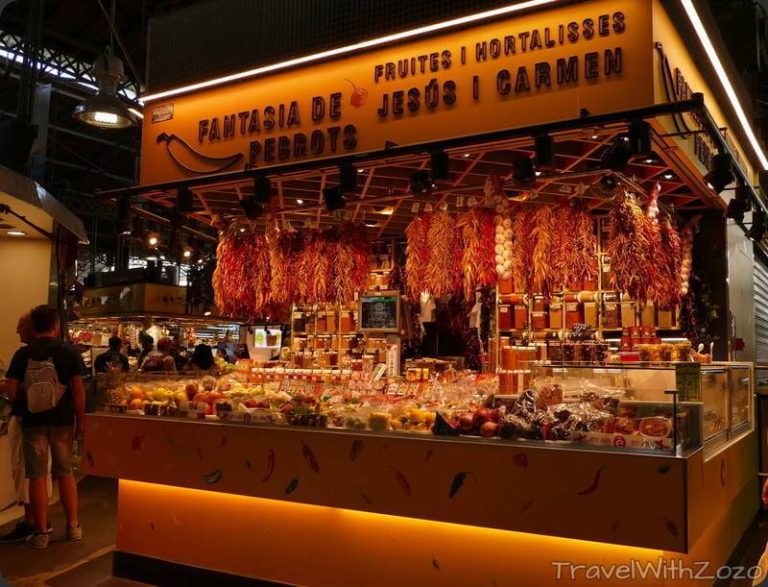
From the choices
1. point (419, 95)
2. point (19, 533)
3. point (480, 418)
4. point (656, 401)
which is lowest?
point (19, 533)

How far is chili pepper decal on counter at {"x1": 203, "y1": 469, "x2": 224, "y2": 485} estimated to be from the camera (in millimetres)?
4609

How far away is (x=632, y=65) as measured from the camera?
196 inches

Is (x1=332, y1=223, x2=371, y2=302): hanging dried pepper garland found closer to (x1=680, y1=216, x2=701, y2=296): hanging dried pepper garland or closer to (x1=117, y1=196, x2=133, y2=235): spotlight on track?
(x1=117, y1=196, x2=133, y2=235): spotlight on track

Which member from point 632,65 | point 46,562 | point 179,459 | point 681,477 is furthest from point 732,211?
point 46,562

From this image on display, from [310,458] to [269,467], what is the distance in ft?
1.13

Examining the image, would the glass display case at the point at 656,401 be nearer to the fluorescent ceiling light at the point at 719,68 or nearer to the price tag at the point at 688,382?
the price tag at the point at 688,382

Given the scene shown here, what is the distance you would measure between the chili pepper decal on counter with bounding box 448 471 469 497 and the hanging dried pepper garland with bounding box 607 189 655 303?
235cm

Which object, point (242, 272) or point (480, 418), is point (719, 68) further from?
point (242, 272)

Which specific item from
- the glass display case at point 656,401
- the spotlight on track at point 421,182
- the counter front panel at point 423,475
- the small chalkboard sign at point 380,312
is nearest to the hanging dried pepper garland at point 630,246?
the glass display case at point 656,401

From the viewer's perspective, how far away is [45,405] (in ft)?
17.6

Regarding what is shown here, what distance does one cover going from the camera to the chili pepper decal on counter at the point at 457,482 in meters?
3.78

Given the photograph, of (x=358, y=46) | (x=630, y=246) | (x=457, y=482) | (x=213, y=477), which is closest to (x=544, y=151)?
(x=630, y=246)

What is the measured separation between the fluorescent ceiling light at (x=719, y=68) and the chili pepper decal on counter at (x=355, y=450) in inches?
168

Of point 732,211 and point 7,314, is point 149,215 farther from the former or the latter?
point 732,211
